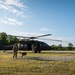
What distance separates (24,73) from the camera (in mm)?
14203

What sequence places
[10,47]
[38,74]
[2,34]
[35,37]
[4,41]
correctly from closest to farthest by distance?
1. [38,74]
2. [35,37]
3. [10,47]
4. [4,41]
5. [2,34]

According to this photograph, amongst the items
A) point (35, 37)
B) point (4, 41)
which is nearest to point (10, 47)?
point (35, 37)

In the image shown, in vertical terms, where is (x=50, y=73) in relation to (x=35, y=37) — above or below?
below

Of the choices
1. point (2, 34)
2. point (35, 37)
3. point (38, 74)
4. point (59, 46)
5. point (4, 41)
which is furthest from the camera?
point (2, 34)

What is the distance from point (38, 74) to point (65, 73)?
175cm

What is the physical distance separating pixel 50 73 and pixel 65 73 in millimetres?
935

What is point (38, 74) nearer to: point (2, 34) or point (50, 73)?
point (50, 73)

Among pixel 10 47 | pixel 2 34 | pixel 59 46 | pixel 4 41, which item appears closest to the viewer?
pixel 10 47

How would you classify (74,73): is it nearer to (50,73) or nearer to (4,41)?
(50,73)

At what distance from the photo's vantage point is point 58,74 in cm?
1395

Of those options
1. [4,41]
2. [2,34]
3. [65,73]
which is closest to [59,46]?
[4,41]

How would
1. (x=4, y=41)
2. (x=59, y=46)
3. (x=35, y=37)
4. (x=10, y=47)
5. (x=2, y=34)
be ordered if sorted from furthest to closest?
(x=2, y=34)
(x=4, y=41)
(x=59, y=46)
(x=10, y=47)
(x=35, y=37)

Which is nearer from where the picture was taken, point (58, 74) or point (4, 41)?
point (58, 74)

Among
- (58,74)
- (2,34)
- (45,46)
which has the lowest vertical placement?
(58,74)
